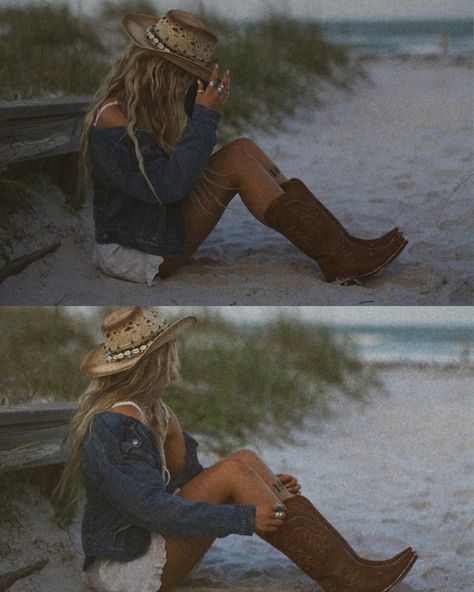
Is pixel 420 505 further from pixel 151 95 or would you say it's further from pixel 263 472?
pixel 151 95

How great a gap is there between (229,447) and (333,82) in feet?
6.69

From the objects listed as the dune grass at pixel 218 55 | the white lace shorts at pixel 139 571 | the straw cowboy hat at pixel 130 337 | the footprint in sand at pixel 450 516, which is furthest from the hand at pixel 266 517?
the dune grass at pixel 218 55

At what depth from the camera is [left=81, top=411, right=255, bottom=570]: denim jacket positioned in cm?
444

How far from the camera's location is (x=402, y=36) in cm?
709

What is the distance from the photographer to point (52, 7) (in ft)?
22.0

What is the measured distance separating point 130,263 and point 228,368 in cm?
88

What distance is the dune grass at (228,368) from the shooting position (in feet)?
19.8

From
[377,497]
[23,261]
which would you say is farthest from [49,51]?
[377,497]

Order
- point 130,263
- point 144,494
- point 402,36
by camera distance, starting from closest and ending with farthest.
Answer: point 144,494
point 130,263
point 402,36

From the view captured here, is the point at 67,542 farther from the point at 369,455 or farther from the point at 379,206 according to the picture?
the point at 379,206

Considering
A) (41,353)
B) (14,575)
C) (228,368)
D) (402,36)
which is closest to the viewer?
(14,575)

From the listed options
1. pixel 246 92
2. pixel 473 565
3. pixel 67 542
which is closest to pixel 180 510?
pixel 67 542

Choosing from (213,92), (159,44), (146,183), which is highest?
(159,44)

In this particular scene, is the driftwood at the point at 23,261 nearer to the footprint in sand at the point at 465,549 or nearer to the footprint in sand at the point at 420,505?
the footprint in sand at the point at 420,505
